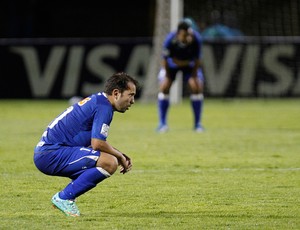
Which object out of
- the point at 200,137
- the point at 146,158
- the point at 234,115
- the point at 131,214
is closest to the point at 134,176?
the point at 146,158

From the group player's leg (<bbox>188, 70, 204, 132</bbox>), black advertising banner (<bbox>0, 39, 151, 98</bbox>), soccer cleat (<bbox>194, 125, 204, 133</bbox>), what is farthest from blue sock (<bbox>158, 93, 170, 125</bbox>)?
black advertising banner (<bbox>0, 39, 151, 98</bbox>)

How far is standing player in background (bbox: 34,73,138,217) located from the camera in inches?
286

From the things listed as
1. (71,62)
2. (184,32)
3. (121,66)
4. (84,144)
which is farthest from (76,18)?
(84,144)

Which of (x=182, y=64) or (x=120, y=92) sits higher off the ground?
(x=120, y=92)

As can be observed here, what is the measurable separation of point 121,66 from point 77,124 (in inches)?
720

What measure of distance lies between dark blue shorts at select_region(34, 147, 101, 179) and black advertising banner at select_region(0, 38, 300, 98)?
17.9 metres

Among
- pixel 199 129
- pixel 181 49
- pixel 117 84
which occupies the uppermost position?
pixel 117 84

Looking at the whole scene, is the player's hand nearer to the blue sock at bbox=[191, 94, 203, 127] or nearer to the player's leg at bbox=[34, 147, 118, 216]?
the player's leg at bbox=[34, 147, 118, 216]

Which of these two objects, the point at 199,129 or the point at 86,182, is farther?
the point at 199,129

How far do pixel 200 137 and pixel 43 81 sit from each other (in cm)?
1139

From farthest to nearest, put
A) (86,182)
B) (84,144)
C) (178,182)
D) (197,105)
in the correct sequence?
(197,105), (178,182), (84,144), (86,182)

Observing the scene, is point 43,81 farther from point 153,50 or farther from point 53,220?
point 53,220

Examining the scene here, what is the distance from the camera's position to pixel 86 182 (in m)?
7.26

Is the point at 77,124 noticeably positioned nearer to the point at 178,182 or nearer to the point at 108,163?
the point at 108,163
